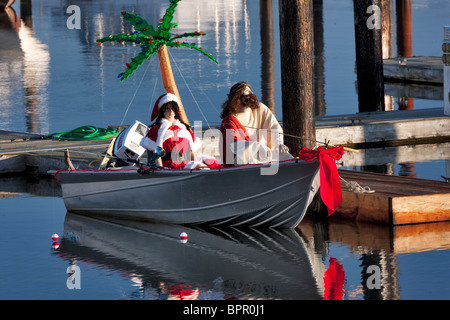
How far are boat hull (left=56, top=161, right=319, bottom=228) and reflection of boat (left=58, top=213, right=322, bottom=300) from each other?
15 centimetres

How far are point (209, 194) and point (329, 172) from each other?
1427 millimetres

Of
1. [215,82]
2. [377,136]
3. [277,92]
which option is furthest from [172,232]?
[215,82]

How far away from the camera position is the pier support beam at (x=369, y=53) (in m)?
17.9

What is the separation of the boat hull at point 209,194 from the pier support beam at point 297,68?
843mm

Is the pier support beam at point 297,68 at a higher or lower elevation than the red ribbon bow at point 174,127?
higher

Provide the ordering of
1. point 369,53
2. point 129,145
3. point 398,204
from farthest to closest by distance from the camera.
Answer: point 369,53, point 129,145, point 398,204

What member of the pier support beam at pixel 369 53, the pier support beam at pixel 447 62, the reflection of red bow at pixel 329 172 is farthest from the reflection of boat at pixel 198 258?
the pier support beam at pixel 369 53

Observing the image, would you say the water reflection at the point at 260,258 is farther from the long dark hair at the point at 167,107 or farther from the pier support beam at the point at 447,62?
the pier support beam at the point at 447,62

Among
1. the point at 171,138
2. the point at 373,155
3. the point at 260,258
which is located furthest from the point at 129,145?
the point at 373,155

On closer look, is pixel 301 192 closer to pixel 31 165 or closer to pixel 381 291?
pixel 381 291

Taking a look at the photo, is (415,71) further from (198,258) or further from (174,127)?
(198,258)

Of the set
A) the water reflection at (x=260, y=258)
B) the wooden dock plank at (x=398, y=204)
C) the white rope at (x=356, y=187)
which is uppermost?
the white rope at (x=356, y=187)

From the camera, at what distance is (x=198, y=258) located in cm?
1092
